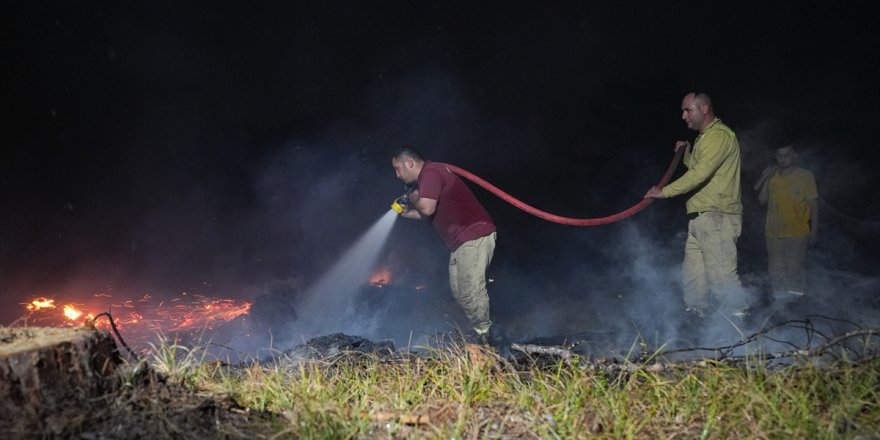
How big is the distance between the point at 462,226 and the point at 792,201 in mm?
4336

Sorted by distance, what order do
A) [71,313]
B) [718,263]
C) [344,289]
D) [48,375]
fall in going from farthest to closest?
[344,289]
[71,313]
[718,263]
[48,375]

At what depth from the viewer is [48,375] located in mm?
1959

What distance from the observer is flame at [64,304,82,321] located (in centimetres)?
727

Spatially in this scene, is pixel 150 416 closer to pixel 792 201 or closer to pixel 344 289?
pixel 344 289

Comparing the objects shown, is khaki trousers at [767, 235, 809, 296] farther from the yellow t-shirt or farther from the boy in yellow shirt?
the yellow t-shirt

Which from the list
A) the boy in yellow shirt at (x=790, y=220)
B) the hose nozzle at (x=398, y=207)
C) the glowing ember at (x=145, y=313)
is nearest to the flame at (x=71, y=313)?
the glowing ember at (x=145, y=313)

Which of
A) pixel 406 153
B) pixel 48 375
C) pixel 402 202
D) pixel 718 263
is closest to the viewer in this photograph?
pixel 48 375

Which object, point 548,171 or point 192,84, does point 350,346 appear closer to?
point 548,171

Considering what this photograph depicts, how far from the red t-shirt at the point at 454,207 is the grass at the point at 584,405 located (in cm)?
235

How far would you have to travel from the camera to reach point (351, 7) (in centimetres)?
918

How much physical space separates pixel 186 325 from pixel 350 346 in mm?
4166

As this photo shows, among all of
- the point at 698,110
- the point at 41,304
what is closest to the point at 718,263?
the point at 698,110

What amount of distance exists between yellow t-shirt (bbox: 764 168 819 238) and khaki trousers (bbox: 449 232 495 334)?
12.8 ft

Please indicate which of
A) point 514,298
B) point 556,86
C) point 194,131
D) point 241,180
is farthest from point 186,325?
point 556,86
